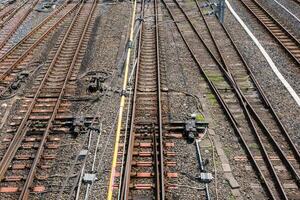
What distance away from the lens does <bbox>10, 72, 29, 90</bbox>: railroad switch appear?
1517 cm

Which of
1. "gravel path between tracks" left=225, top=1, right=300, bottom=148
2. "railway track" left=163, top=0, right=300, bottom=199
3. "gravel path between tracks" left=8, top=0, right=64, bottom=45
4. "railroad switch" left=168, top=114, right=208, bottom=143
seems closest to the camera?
"railway track" left=163, top=0, right=300, bottom=199

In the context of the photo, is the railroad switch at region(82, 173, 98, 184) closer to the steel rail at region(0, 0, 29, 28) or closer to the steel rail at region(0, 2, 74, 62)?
the steel rail at region(0, 2, 74, 62)

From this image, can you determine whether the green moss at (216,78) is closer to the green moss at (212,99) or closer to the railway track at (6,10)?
the green moss at (212,99)

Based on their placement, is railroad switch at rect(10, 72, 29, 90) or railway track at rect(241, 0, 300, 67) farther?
railway track at rect(241, 0, 300, 67)

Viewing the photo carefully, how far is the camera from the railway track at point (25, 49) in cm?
1612

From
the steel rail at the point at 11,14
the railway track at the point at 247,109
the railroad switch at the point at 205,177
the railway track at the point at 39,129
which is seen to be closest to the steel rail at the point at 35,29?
the steel rail at the point at 11,14

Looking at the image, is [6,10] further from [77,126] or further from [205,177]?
[205,177]

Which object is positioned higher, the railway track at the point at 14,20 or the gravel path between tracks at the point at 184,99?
the railway track at the point at 14,20

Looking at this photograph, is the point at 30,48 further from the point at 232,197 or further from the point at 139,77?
the point at 232,197

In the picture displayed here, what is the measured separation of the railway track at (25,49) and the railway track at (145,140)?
5163 millimetres

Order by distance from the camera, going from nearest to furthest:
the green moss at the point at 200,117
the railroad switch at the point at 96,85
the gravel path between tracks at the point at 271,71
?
the green moss at the point at 200,117 < the gravel path between tracks at the point at 271,71 < the railroad switch at the point at 96,85

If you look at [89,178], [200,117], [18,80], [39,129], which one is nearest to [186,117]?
[200,117]

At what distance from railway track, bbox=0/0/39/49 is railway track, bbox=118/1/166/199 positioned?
7.40 metres

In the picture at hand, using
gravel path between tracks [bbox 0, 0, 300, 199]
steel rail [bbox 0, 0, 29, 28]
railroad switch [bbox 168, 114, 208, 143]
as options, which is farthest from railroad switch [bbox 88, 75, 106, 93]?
steel rail [bbox 0, 0, 29, 28]
